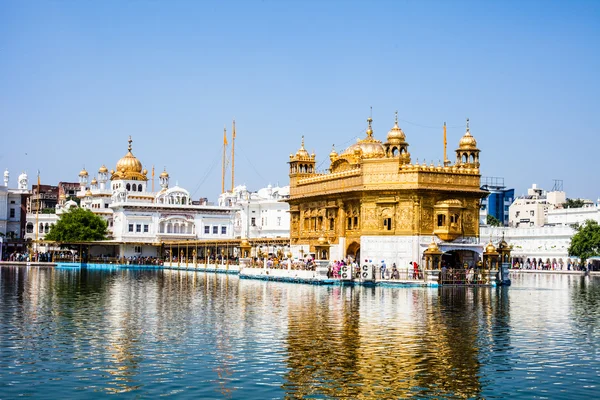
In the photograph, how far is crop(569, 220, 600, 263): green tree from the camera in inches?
3007

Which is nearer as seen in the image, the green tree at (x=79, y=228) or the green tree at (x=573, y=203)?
the green tree at (x=79, y=228)

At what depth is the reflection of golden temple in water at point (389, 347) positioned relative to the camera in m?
15.8

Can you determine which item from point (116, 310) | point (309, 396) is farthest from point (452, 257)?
point (309, 396)

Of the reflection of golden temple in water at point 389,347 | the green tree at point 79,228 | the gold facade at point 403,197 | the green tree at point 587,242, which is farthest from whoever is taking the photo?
the green tree at point 79,228

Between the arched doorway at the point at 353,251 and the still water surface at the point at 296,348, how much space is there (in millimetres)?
17366

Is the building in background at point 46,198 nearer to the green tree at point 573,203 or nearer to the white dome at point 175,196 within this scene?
the white dome at point 175,196

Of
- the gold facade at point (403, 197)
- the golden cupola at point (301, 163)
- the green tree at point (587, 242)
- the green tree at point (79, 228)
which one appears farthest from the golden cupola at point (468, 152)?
the green tree at point (79, 228)

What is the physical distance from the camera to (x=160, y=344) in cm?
2044

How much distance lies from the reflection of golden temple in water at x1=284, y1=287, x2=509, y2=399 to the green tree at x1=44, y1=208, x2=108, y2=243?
54.4m

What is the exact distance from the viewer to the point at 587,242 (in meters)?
76.7

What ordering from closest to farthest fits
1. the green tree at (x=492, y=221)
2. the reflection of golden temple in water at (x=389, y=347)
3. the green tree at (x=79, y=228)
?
the reflection of golden temple in water at (x=389, y=347)
the green tree at (x=79, y=228)
the green tree at (x=492, y=221)

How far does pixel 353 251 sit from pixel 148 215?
40.1 m

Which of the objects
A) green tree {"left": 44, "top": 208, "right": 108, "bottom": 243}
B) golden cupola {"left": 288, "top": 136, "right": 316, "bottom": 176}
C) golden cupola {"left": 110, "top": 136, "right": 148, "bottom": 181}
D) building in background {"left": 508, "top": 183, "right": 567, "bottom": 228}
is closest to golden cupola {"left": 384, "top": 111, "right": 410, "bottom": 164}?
golden cupola {"left": 288, "top": 136, "right": 316, "bottom": 176}

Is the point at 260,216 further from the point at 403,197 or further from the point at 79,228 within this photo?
the point at 403,197
